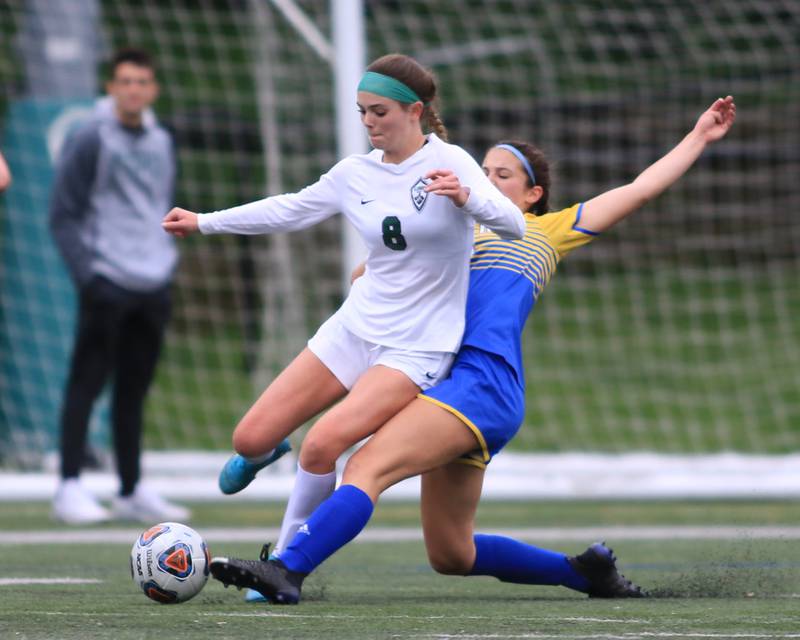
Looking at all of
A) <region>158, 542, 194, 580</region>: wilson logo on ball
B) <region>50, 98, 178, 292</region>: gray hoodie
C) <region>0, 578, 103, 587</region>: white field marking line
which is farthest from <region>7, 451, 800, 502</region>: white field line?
<region>158, 542, 194, 580</region>: wilson logo on ball

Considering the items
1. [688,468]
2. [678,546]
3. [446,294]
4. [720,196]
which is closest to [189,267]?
[720,196]

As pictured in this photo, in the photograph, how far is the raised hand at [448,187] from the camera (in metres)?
4.40

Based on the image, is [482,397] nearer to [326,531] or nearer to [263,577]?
[326,531]

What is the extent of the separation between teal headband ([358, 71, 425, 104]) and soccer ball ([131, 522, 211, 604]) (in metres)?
1.46

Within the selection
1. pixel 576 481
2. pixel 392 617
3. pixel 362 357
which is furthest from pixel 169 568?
pixel 576 481

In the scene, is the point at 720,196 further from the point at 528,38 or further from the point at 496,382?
the point at 496,382

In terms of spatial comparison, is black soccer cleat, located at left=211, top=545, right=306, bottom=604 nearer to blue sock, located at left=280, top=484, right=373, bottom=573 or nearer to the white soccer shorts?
blue sock, located at left=280, top=484, right=373, bottom=573

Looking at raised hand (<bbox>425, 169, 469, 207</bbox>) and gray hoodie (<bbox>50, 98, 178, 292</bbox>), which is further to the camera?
gray hoodie (<bbox>50, 98, 178, 292</bbox>)

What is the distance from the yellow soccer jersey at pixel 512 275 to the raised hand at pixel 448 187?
0.53 metres

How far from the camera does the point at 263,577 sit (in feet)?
14.4

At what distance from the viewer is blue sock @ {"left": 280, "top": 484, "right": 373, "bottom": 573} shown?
4.46 m

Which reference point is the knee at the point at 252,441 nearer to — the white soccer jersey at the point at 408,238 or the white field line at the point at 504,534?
the white soccer jersey at the point at 408,238

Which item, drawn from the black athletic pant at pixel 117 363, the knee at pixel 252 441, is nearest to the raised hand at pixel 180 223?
the knee at pixel 252 441

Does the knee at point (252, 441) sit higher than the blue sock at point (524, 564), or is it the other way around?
the knee at point (252, 441)
